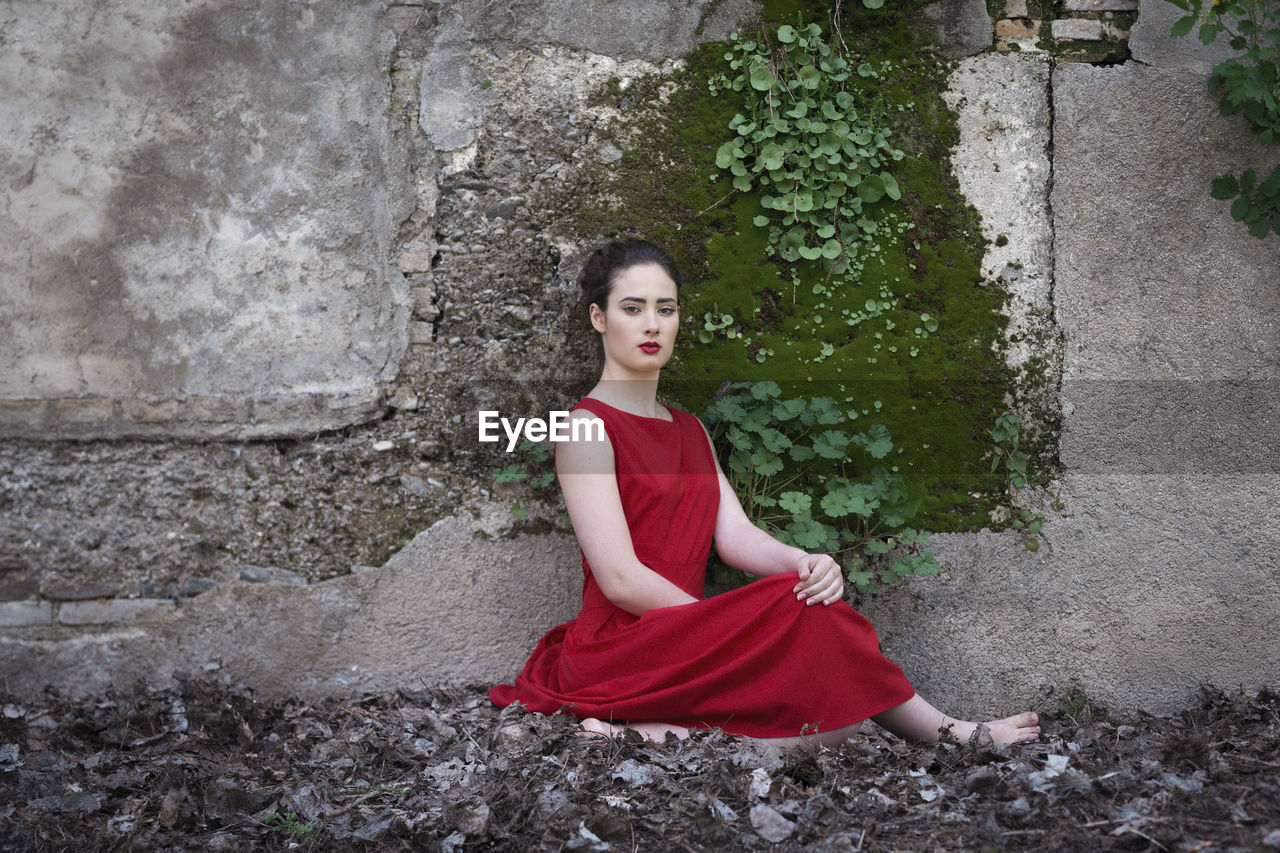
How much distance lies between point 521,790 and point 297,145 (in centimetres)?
211

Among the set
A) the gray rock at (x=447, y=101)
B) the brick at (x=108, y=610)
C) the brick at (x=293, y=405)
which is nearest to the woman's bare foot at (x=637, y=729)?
the brick at (x=293, y=405)

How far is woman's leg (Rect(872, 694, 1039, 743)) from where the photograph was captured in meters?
2.38

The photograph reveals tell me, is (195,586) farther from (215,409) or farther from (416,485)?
(416,485)

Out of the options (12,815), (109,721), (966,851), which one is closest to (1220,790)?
(966,851)

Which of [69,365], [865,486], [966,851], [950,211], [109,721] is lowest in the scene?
[109,721]

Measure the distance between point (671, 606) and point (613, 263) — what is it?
1007mm

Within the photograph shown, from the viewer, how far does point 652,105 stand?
2.94 metres

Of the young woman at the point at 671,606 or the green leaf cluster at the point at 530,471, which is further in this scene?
the green leaf cluster at the point at 530,471

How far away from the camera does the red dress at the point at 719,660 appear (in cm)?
228

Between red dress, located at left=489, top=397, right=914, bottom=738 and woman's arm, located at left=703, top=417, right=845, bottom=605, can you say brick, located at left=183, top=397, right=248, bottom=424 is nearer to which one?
red dress, located at left=489, top=397, right=914, bottom=738

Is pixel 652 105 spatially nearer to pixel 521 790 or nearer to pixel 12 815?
pixel 521 790

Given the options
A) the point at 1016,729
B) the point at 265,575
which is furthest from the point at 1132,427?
the point at 265,575

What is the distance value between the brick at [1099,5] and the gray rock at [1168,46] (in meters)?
0.05

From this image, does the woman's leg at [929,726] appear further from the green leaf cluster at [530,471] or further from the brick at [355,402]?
the brick at [355,402]
